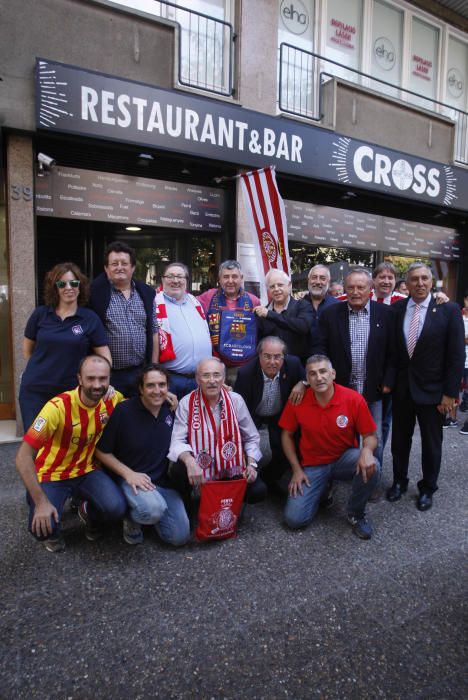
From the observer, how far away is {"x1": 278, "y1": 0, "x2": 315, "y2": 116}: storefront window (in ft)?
22.9

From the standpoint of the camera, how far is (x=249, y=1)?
20.6 feet

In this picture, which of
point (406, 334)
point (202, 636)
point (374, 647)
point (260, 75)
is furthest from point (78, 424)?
point (260, 75)

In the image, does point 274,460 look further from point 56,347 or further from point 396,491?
point 56,347

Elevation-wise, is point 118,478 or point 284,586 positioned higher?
point 118,478

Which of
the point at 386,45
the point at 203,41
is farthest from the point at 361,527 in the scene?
the point at 386,45

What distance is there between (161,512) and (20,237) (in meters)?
3.57

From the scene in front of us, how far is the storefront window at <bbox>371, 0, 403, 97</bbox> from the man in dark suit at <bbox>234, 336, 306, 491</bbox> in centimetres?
696

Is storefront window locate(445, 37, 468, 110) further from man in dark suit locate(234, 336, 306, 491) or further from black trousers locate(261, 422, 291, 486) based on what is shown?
black trousers locate(261, 422, 291, 486)

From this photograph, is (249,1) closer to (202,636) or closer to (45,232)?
(45,232)

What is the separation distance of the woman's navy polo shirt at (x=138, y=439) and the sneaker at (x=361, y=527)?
1367mm

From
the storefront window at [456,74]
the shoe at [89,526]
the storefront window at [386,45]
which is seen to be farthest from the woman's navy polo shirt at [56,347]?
the storefront window at [456,74]

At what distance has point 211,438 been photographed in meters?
3.18

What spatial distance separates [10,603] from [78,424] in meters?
1.01

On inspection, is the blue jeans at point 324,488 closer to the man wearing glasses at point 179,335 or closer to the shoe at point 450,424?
the man wearing glasses at point 179,335
